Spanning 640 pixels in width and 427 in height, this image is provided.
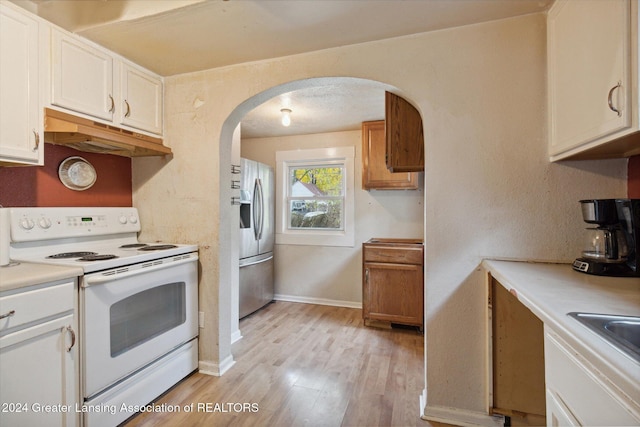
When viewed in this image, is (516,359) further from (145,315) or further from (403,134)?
(145,315)

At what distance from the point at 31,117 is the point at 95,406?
1.50 metres

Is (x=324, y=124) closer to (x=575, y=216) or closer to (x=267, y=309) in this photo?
(x=267, y=309)

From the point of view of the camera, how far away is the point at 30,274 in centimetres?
125

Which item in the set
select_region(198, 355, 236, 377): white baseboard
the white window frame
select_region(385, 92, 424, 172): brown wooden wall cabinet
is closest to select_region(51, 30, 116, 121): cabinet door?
select_region(198, 355, 236, 377): white baseboard

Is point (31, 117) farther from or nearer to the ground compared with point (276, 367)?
farther from the ground

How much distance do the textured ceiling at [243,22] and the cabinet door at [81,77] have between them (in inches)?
4.0

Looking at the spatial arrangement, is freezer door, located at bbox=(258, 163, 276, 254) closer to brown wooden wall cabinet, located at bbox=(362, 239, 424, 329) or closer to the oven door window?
brown wooden wall cabinet, located at bbox=(362, 239, 424, 329)

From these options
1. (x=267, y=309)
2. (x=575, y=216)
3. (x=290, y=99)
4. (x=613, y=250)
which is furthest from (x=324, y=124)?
(x=613, y=250)

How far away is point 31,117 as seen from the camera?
150cm

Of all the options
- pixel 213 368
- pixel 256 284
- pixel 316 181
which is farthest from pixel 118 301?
pixel 316 181

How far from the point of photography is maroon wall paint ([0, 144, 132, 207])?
65.9 inches

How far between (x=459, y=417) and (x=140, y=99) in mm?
2851

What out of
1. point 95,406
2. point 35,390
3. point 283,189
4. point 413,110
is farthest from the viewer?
point 283,189

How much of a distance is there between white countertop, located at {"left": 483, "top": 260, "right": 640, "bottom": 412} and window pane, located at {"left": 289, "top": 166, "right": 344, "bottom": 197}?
Answer: 2495 millimetres
